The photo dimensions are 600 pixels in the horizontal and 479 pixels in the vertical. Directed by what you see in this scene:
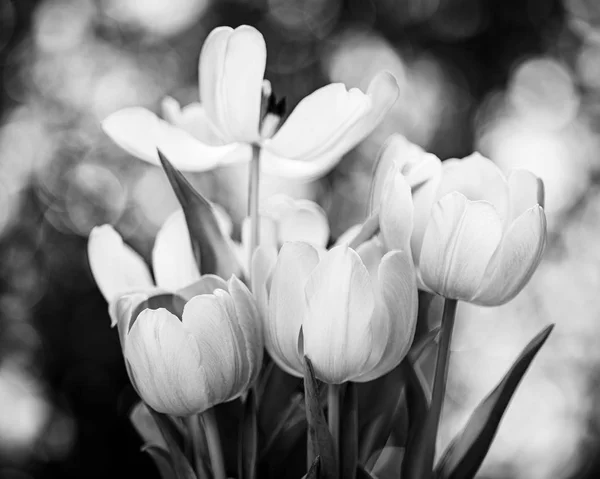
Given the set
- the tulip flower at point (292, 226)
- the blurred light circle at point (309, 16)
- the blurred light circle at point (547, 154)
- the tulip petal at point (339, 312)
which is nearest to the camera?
the tulip petal at point (339, 312)

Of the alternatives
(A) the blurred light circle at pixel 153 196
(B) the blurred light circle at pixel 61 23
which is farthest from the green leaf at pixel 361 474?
(B) the blurred light circle at pixel 61 23

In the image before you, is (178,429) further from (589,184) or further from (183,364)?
(589,184)

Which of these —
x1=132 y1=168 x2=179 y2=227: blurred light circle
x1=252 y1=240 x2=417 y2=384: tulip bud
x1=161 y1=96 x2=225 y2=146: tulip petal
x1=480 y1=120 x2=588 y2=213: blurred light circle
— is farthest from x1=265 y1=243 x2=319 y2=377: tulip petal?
x1=132 y1=168 x2=179 y2=227: blurred light circle

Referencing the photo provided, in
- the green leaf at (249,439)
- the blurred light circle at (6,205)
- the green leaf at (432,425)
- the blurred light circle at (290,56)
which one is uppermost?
the green leaf at (432,425)

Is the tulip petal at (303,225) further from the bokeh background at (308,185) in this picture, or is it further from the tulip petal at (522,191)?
the bokeh background at (308,185)

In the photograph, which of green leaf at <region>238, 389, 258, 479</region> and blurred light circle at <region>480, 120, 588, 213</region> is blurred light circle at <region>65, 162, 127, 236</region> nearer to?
blurred light circle at <region>480, 120, 588, 213</region>

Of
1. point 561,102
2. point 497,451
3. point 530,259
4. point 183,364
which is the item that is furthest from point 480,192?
point 561,102
